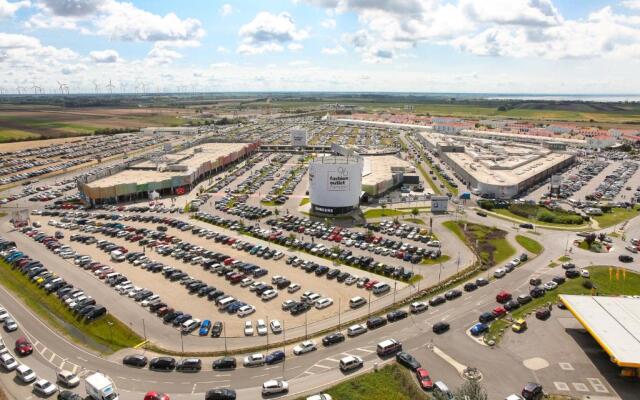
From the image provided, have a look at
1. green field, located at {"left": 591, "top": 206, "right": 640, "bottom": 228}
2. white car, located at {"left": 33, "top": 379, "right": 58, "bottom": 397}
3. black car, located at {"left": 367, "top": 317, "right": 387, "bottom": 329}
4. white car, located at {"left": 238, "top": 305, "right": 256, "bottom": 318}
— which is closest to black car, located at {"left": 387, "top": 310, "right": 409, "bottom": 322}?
black car, located at {"left": 367, "top": 317, "right": 387, "bottom": 329}

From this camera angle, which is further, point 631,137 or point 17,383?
point 631,137

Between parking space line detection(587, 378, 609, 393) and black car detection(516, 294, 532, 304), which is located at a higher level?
black car detection(516, 294, 532, 304)

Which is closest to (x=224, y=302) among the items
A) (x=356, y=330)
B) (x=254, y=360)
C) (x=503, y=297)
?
(x=254, y=360)

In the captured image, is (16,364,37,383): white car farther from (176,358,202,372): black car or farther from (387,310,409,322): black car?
(387,310,409,322): black car

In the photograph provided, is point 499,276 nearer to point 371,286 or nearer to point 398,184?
point 371,286

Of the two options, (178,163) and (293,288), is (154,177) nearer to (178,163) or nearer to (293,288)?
(178,163)

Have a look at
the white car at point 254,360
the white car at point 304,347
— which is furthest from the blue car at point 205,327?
the white car at point 304,347

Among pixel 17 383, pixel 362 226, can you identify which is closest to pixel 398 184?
pixel 362 226
